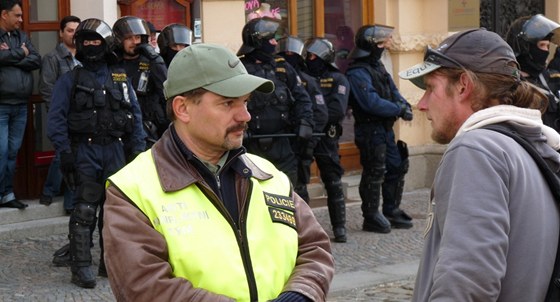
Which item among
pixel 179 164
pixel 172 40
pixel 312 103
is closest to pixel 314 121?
pixel 312 103

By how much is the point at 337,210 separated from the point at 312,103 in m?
1.09

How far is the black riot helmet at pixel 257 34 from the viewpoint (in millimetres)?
9906

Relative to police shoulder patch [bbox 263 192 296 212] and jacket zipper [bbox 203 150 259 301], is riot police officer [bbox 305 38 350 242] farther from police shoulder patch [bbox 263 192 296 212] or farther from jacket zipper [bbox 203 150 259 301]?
jacket zipper [bbox 203 150 259 301]

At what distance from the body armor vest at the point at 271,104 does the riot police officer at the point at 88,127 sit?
53.7 inches

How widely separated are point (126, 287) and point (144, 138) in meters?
5.77

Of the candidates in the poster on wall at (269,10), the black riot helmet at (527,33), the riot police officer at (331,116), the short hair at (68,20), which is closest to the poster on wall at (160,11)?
the short hair at (68,20)

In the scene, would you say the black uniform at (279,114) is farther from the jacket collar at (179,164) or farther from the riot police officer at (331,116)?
the jacket collar at (179,164)

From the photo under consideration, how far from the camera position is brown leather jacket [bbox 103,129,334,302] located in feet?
10.8

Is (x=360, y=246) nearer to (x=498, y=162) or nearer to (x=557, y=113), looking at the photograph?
(x=557, y=113)

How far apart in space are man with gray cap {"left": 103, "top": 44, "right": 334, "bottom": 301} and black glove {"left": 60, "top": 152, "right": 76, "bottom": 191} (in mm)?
5011

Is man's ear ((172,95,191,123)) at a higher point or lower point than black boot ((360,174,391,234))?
higher

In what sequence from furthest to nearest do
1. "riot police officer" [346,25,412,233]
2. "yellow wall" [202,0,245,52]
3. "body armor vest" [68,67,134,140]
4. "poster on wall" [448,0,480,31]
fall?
"poster on wall" [448,0,480,31], "yellow wall" [202,0,245,52], "riot police officer" [346,25,412,233], "body armor vest" [68,67,134,140]

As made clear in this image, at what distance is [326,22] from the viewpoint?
13.3m

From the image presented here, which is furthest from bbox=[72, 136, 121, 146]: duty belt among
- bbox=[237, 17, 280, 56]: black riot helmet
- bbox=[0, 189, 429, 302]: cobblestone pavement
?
bbox=[237, 17, 280, 56]: black riot helmet
